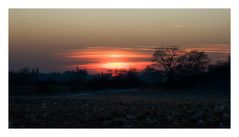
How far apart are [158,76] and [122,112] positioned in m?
1.54

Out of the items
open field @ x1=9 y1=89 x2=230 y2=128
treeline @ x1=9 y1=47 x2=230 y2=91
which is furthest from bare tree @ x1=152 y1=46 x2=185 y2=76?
open field @ x1=9 y1=89 x2=230 y2=128

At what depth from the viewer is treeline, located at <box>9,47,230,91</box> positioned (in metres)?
13.2

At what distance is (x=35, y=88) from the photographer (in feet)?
44.9

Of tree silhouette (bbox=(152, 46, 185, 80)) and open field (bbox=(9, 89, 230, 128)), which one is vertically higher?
tree silhouette (bbox=(152, 46, 185, 80))

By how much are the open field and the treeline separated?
1.11ft

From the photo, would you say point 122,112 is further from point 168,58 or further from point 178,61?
point 178,61

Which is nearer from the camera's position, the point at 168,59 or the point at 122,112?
the point at 122,112

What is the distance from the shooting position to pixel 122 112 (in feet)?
40.0

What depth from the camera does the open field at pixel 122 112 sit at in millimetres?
11891

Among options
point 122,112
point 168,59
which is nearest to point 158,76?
point 168,59

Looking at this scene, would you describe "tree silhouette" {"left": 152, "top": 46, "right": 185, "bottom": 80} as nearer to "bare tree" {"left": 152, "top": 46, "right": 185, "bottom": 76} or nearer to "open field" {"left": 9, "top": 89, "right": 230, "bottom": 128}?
"bare tree" {"left": 152, "top": 46, "right": 185, "bottom": 76}

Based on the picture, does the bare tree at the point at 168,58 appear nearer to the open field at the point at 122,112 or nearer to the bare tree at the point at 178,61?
the bare tree at the point at 178,61

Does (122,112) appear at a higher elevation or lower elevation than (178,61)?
lower
